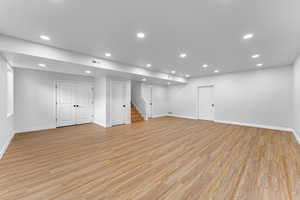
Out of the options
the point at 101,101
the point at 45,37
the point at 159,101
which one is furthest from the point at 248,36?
the point at 159,101

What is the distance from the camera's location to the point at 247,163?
255cm

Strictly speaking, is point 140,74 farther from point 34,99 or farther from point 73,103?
point 34,99

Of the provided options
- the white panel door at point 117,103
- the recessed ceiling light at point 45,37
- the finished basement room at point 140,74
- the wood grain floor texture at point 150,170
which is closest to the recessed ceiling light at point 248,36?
the finished basement room at point 140,74

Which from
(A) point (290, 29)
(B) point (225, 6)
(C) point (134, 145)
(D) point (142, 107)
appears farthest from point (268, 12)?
(D) point (142, 107)

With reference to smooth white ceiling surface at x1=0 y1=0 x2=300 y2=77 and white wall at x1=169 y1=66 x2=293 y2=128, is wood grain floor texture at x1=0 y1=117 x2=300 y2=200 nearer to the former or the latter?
white wall at x1=169 y1=66 x2=293 y2=128

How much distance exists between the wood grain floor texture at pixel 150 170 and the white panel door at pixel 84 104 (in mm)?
2597

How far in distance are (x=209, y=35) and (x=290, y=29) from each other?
1608 millimetres

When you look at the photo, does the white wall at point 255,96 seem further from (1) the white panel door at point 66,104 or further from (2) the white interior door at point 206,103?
(1) the white panel door at point 66,104

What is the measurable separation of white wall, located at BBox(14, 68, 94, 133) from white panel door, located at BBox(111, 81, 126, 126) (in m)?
2.54

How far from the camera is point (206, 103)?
772 cm

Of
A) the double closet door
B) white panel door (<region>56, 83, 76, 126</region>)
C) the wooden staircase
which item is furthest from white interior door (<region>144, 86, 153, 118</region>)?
white panel door (<region>56, 83, 76, 126</region>)

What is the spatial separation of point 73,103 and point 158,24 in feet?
18.9

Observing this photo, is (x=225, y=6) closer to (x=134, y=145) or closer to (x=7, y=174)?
(x=134, y=145)

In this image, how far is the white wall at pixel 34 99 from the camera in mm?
4668
